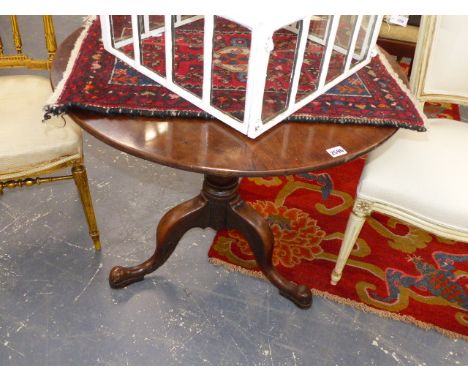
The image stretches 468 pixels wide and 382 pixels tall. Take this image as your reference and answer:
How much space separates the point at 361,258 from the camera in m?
1.83

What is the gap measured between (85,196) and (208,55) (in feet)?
2.79

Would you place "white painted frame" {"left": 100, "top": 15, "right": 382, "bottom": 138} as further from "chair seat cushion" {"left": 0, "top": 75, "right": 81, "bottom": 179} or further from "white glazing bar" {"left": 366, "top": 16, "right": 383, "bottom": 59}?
"chair seat cushion" {"left": 0, "top": 75, "right": 81, "bottom": 179}

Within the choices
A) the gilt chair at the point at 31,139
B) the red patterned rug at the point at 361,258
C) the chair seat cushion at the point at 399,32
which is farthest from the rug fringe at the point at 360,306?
the chair seat cushion at the point at 399,32

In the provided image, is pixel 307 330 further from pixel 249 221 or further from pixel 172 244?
pixel 172 244

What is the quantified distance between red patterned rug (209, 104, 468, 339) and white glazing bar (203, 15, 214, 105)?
875mm

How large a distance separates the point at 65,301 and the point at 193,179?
31.9 inches

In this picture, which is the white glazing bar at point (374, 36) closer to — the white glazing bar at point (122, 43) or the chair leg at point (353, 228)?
the chair leg at point (353, 228)

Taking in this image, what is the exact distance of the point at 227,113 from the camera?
3.48 feet

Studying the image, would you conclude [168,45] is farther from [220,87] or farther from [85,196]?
[85,196]

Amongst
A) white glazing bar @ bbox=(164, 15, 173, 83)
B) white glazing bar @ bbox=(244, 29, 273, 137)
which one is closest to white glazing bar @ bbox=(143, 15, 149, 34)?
white glazing bar @ bbox=(164, 15, 173, 83)

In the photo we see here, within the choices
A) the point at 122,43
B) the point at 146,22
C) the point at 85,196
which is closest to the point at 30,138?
the point at 85,196

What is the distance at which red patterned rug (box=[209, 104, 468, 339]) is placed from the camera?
1.67 meters

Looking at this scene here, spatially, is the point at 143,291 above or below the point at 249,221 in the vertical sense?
below

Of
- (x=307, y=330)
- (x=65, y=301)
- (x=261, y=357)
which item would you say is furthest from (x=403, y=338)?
(x=65, y=301)
